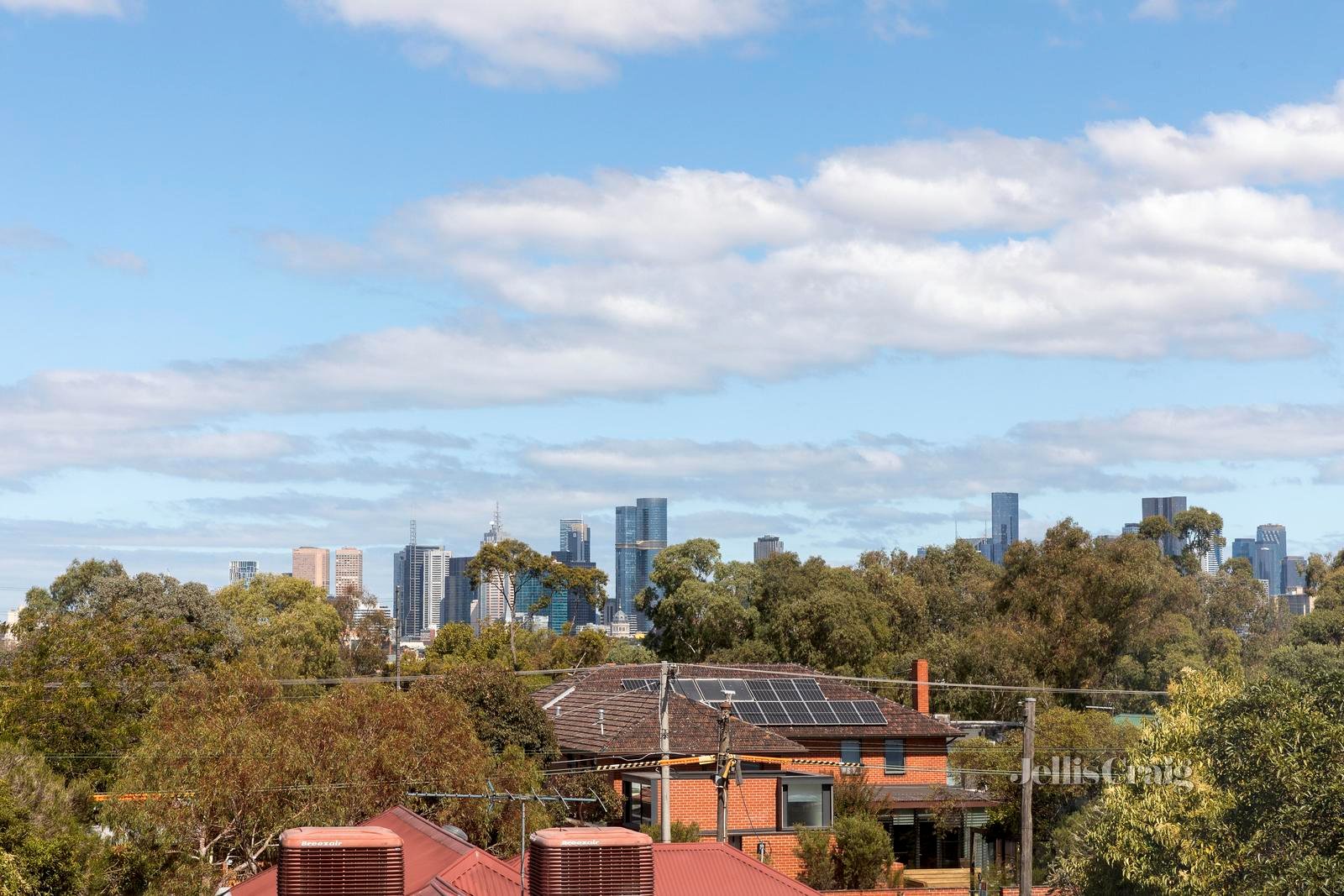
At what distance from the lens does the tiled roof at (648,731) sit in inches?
2279

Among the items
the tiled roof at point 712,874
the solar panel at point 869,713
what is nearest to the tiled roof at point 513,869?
the tiled roof at point 712,874

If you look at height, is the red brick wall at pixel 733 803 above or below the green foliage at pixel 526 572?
below

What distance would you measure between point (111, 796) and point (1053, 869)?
2723 cm

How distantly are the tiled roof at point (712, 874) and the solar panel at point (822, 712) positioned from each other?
33.6 m

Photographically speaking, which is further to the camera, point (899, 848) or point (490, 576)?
point (490, 576)

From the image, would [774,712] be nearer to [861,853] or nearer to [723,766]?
[861,853]

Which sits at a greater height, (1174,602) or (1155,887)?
(1174,602)

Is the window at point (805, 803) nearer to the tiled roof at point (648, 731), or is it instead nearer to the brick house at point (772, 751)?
the brick house at point (772, 751)

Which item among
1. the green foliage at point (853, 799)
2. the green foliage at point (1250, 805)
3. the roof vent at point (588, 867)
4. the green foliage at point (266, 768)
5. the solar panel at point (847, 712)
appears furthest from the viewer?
the solar panel at point (847, 712)

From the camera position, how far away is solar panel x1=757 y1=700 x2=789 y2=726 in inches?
2511

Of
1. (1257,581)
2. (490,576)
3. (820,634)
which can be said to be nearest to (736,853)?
(820,634)

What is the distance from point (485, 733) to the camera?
53.4 m

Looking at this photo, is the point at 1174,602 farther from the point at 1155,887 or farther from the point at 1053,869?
the point at 1155,887

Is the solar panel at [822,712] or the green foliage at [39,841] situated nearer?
the green foliage at [39,841]
